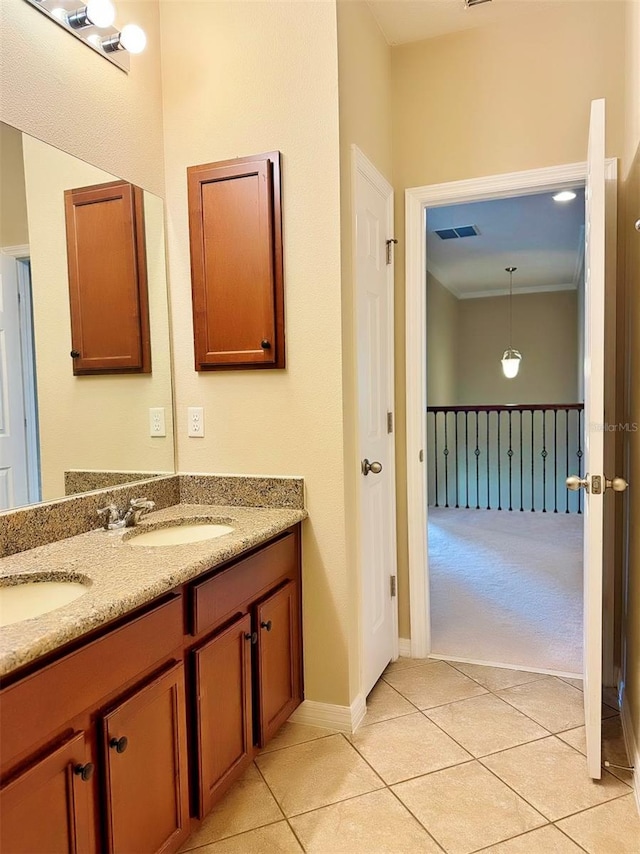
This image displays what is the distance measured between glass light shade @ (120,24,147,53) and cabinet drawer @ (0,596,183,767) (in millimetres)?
1767

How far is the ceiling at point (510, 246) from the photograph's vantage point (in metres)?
4.74

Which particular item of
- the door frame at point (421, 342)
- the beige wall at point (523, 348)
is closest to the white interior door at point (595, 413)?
the door frame at point (421, 342)

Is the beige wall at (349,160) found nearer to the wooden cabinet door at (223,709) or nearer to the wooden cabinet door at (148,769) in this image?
the wooden cabinet door at (223,709)

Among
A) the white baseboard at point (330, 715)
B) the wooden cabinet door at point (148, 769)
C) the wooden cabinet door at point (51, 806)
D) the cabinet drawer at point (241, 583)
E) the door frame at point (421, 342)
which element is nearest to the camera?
the wooden cabinet door at point (51, 806)

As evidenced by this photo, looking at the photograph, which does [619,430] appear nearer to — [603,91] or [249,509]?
[603,91]

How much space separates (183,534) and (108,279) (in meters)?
0.96

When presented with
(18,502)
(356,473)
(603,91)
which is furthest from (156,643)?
(603,91)

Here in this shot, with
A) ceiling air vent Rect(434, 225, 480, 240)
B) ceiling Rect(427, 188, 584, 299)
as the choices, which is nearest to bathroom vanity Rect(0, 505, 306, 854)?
ceiling Rect(427, 188, 584, 299)

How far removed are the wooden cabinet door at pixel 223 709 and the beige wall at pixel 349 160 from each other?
531mm

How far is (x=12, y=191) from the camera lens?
1.64 m

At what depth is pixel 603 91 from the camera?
7.84ft

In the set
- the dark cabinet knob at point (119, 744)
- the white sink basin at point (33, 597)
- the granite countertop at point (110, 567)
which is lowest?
the dark cabinet knob at point (119, 744)

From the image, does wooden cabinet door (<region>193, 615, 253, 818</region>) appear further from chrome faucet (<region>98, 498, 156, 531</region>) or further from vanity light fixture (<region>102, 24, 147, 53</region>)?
vanity light fixture (<region>102, 24, 147, 53</region>)

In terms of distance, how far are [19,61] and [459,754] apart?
2635 millimetres
